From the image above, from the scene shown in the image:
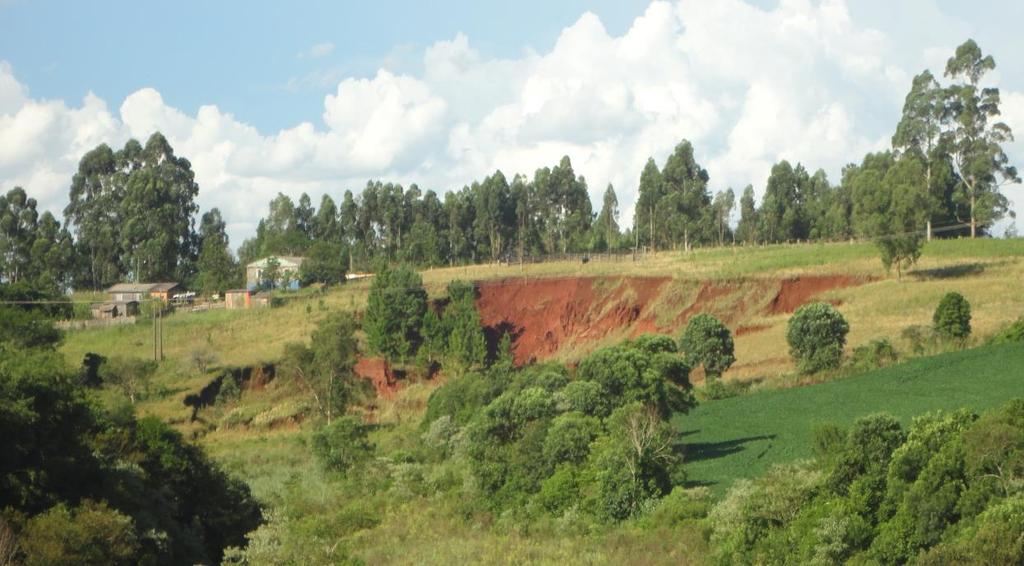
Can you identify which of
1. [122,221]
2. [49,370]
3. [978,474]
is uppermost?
[122,221]

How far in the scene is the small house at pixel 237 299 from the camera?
101 meters

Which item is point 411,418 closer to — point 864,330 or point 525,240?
point 864,330

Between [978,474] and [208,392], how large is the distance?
5455 cm

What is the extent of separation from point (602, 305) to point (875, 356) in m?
35.5

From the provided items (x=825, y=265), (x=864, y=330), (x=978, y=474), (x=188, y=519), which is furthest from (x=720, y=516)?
(x=825, y=265)

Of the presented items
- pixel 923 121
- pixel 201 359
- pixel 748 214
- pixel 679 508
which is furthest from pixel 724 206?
pixel 679 508

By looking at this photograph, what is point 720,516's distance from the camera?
3253cm

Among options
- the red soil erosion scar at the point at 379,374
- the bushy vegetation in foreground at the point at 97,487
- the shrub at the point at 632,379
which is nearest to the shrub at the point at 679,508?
the shrub at the point at 632,379

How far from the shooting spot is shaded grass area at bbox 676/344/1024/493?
137 ft

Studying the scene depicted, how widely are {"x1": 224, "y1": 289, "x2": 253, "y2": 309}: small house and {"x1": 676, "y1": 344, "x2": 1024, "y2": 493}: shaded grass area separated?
54.3 metres

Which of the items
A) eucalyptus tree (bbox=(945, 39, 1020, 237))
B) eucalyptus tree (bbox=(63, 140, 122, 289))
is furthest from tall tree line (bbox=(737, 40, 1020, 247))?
eucalyptus tree (bbox=(63, 140, 122, 289))

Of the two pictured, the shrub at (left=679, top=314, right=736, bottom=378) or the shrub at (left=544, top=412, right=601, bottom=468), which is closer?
the shrub at (left=544, top=412, right=601, bottom=468)

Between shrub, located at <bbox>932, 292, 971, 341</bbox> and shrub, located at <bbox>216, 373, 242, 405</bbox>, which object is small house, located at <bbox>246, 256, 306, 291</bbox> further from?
shrub, located at <bbox>932, 292, 971, 341</bbox>

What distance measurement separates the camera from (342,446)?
53.4m
